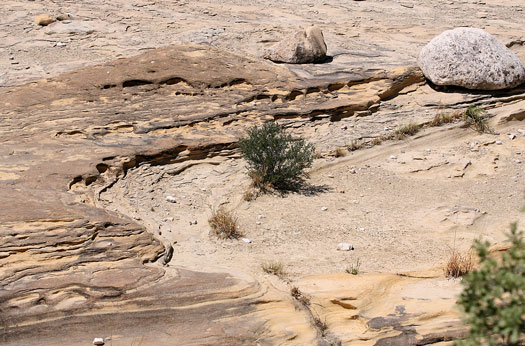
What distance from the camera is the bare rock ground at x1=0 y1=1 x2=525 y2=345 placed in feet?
14.7

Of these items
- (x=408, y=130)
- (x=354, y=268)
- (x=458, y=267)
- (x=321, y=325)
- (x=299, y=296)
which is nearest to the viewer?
(x=321, y=325)

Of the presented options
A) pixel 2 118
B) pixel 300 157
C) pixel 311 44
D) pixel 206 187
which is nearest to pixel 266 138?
pixel 300 157

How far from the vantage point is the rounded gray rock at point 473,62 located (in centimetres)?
899

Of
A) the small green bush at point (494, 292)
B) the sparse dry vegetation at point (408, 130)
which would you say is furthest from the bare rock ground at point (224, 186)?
the small green bush at point (494, 292)

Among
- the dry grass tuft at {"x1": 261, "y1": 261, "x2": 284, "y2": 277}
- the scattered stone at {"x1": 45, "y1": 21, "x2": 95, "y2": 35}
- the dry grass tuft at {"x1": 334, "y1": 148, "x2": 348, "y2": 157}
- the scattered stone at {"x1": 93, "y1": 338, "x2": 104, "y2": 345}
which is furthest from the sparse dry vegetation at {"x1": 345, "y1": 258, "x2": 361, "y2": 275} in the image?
the scattered stone at {"x1": 45, "y1": 21, "x2": 95, "y2": 35}

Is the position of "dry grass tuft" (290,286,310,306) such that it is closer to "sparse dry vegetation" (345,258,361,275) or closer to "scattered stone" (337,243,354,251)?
"sparse dry vegetation" (345,258,361,275)

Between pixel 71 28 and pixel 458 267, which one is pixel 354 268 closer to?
pixel 458 267

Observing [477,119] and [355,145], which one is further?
[477,119]

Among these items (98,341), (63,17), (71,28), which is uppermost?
(63,17)

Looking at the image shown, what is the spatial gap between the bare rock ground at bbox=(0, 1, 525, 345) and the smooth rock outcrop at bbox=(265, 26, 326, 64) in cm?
23

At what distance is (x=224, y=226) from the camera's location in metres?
6.21

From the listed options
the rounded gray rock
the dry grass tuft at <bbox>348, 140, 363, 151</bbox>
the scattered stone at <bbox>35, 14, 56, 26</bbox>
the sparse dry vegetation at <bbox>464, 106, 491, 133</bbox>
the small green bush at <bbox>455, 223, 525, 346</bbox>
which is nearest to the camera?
the small green bush at <bbox>455, 223, 525, 346</bbox>

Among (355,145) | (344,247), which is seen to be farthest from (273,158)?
(344,247)

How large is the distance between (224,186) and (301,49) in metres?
3.18
